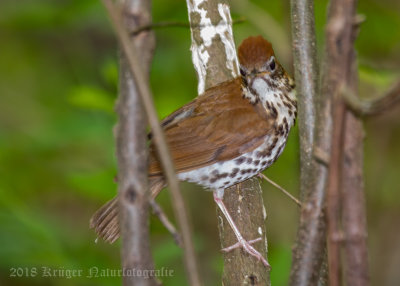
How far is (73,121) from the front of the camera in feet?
16.2

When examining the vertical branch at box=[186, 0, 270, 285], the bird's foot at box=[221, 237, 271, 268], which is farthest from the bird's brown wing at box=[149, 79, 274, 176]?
the bird's foot at box=[221, 237, 271, 268]

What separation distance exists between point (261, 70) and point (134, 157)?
1.79 m

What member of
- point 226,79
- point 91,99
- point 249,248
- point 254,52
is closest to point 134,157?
point 249,248

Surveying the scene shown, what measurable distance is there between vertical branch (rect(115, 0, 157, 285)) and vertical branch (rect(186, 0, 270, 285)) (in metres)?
1.29

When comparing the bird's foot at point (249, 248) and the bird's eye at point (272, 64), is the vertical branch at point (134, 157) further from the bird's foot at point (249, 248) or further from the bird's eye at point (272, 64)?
the bird's eye at point (272, 64)

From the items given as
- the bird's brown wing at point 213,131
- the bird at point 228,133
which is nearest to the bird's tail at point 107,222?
the bird at point 228,133

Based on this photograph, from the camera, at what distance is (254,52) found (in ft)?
10.4

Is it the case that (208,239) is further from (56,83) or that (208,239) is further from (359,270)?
(359,270)

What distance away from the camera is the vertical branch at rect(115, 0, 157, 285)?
1.55 meters

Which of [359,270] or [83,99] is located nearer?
[359,270]

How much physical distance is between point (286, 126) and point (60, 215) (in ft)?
12.5

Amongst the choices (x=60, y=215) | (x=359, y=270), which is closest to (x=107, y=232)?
(x=359, y=270)

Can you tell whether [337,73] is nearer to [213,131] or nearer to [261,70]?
[261,70]

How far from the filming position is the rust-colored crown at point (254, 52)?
3.15 m
